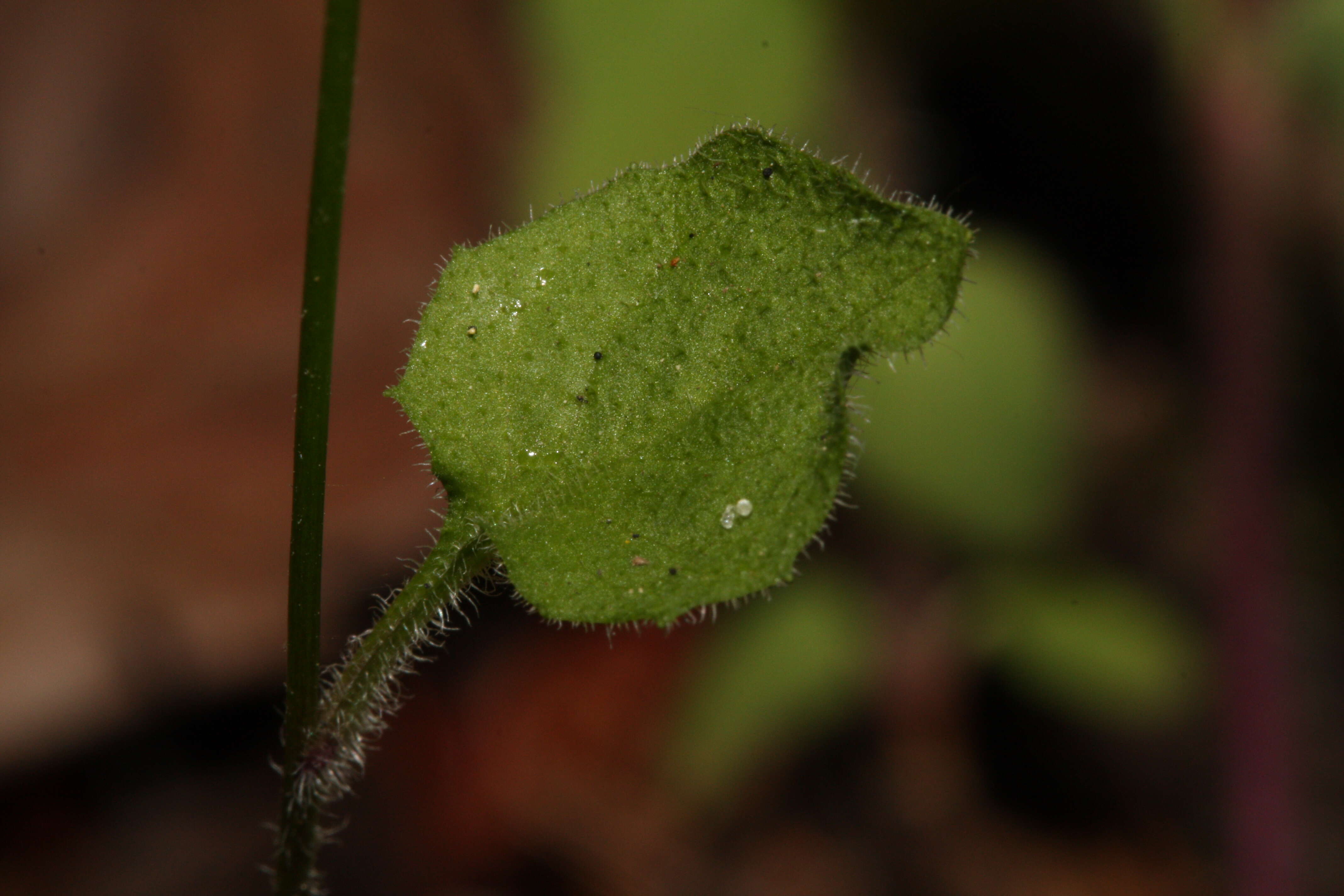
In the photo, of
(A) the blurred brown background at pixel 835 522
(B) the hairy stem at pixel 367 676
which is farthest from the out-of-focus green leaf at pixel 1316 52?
(B) the hairy stem at pixel 367 676

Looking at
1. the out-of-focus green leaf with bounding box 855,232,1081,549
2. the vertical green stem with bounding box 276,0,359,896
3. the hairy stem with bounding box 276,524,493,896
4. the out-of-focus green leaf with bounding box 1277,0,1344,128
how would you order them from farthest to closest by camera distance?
the out-of-focus green leaf with bounding box 1277,0,1344,128, the out-of-focus green leaf with bounding box 855,232,1081,549, the hairy stem with bounding box 276,524,493,896, the vertical green stem with bounding box 276,0,359,896

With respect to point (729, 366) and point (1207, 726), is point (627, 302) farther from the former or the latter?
point (1207, 726)

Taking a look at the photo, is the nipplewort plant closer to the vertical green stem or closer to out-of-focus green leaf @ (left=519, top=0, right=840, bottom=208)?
the vertical green stem

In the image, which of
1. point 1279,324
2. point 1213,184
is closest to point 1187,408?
point 1279,324

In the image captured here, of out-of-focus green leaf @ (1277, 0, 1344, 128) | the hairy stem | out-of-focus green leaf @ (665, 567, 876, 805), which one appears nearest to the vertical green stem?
the hairy stem

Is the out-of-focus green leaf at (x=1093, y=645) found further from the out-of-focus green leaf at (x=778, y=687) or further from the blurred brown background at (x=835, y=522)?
the out-of-focus green leaf at (x=778, y=687)

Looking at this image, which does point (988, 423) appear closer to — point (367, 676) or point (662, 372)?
point (662, 372)

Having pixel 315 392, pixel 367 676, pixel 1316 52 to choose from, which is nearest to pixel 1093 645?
pixel 1316 52
